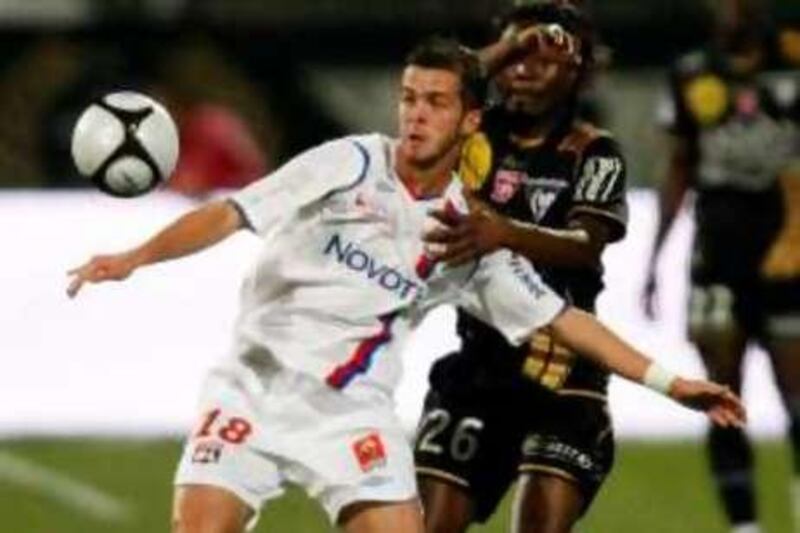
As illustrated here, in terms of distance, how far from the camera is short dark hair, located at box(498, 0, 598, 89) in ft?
32.1

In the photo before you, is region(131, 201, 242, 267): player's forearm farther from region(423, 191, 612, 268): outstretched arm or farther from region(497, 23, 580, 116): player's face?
region(497, 23, 580, 116): player's face

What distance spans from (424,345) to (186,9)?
26.6 feet

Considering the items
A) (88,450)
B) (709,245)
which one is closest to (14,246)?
(88,450)

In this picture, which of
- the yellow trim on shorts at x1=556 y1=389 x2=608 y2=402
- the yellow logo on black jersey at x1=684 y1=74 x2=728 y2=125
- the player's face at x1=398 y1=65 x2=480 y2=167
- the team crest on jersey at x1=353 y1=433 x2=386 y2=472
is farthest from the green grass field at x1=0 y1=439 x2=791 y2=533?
the player's face at x1=398 y1=65 x2=480 y2=167

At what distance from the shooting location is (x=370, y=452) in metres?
8.95

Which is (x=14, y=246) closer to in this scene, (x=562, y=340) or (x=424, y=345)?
(x=424, y=345)

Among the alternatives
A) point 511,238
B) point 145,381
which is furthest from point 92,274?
point 145,381

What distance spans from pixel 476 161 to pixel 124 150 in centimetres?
115

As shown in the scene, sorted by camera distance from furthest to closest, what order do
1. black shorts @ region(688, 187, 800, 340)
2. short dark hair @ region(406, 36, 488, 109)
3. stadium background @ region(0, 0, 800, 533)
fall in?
stadium background @ region(0, 0, 800, 533) → black shorts @ region(688, 187, 800, 340) → short dark hair @ region(406, 36, 488, 109)

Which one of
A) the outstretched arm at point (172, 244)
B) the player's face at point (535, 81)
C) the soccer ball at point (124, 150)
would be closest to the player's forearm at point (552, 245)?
the player's face at point (535, 81)

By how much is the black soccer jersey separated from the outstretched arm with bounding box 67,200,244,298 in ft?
3.93

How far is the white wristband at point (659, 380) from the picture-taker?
894cm

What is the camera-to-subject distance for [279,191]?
8.92m

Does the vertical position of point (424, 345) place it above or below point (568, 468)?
above
